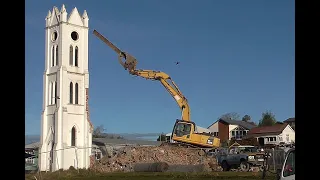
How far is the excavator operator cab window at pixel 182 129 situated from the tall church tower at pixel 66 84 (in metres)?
26.2

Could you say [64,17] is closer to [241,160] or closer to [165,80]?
[165,80]

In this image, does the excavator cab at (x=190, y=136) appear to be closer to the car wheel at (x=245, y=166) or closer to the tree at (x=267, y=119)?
the car wheel at (x=245, y=166)

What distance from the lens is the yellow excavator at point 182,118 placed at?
48000 millimetres

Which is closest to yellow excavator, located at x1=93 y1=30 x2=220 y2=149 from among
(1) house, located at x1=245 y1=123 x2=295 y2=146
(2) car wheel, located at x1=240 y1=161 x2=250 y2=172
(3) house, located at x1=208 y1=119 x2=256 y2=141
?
(2) car wheel, located at x1=240 y1=161 x2=250 y2=172

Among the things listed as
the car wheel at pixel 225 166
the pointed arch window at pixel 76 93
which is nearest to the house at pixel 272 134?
the pointed arch window at pixel 76 93

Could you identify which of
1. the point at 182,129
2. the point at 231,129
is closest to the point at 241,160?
the point at 182,129

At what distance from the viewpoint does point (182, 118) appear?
2028 inches

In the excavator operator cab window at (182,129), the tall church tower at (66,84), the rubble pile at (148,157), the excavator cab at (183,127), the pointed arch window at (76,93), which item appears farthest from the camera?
the pointed arch window at (76,93)

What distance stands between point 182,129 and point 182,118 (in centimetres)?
345

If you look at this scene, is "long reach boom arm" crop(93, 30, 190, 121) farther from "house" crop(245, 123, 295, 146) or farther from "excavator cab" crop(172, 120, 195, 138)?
"house" crop(245, 123, 295, 146)

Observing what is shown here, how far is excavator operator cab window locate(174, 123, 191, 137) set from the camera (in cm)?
4788
